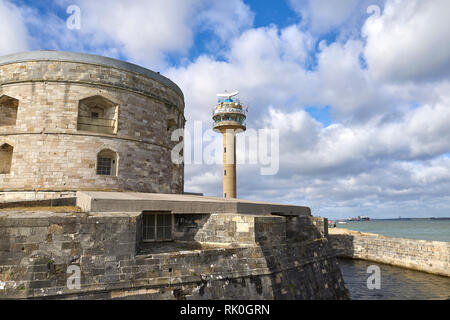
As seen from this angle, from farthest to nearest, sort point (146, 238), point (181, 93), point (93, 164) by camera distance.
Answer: point (181, 93) → point (93, 164) → point (146, 238)

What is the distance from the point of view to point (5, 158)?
12883mm

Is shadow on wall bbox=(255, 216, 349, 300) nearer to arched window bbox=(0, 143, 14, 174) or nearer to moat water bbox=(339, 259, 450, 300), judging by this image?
moat water bbox=(339, 259, 450, 300)

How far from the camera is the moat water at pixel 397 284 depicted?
14.9 m

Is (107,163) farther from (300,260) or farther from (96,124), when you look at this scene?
(300,260)

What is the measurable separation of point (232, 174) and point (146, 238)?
66.0 feet

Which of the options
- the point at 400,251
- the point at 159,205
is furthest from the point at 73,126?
the point at 400,251

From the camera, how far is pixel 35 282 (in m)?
5.90

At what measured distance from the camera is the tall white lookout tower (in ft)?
95.6

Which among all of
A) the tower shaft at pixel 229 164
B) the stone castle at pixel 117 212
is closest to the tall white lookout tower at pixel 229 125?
the tower shaft at pixel 229 164

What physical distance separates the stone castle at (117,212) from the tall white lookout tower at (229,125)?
1147cm

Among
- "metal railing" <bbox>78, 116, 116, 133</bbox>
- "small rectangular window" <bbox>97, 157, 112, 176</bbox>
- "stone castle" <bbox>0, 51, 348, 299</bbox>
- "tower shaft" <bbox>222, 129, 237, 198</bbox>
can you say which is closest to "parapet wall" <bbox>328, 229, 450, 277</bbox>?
"tower shaft" <bbox>222, 129, 237, 198</bbox>
